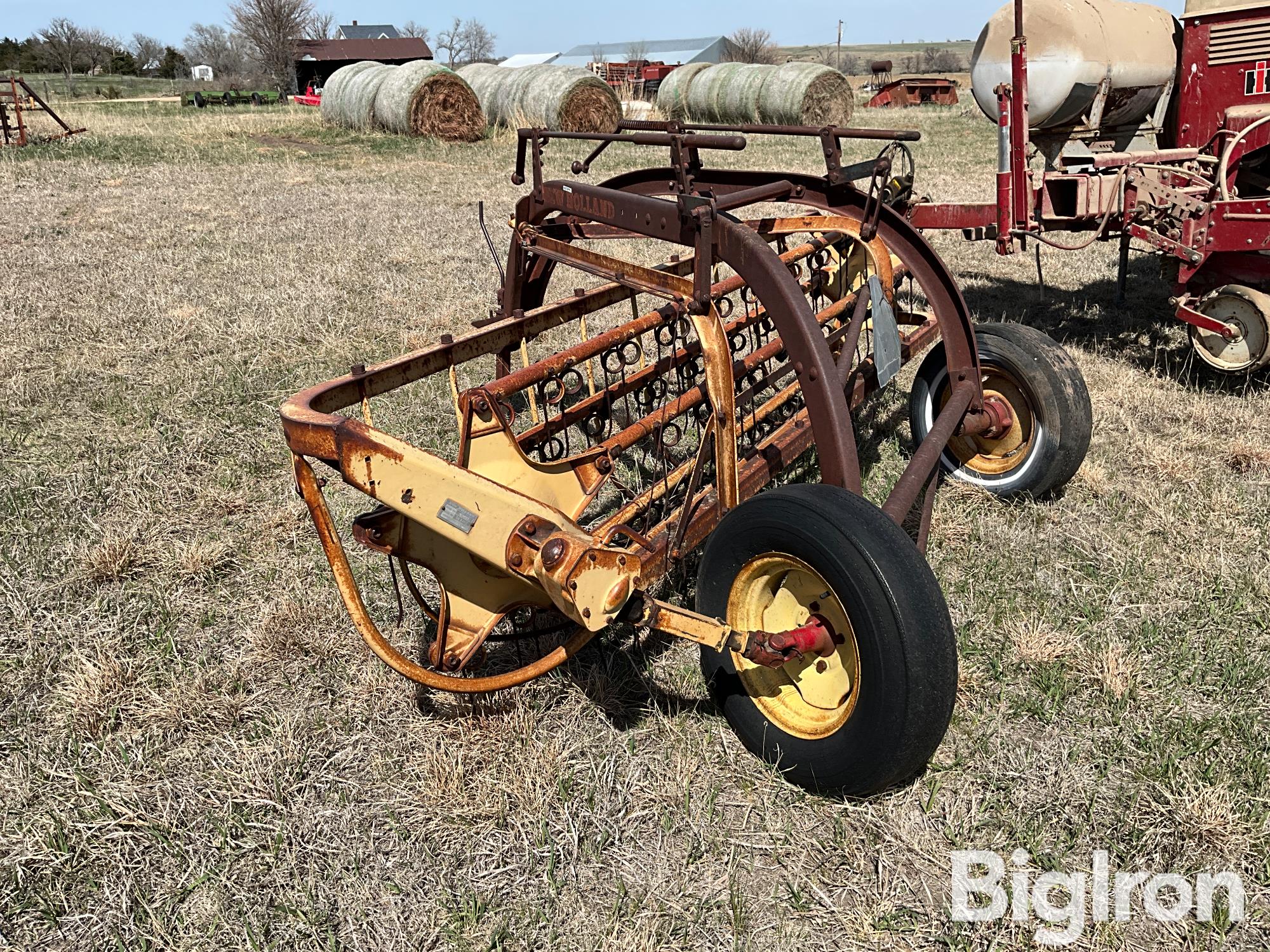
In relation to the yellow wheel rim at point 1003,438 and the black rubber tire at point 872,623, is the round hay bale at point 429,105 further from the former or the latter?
the black rubber tire at point 872,623

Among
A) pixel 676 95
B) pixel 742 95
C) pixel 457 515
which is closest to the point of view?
pixel 457 515

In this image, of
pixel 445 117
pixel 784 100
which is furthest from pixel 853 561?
pixel 784 100

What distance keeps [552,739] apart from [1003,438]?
243cm

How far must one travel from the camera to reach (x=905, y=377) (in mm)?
5422

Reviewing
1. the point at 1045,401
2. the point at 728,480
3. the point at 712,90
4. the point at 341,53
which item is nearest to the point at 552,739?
the point at 728,480

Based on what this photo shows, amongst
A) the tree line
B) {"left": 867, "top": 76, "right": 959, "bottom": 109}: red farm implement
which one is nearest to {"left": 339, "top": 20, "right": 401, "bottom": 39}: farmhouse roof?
the tree line

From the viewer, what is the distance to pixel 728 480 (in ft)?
8.48

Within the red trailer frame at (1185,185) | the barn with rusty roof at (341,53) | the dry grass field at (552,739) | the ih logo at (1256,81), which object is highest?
the barn with rusty roof at (341,53)

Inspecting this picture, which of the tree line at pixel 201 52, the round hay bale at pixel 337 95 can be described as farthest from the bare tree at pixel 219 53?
the round hay bale at pixel 337 95

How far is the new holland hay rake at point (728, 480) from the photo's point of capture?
2.09 m

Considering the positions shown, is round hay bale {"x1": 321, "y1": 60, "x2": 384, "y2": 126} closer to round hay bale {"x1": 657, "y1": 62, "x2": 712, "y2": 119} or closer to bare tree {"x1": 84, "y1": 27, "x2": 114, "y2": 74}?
Result: round hay bale {"x1": 657, "y1": 62, "x2": 712, "y2": 119}

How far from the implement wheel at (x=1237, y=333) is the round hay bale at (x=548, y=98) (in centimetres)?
1573

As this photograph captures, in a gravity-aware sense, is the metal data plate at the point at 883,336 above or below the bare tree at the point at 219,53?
below

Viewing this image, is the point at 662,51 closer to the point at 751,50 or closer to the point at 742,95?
the point at 751,50
